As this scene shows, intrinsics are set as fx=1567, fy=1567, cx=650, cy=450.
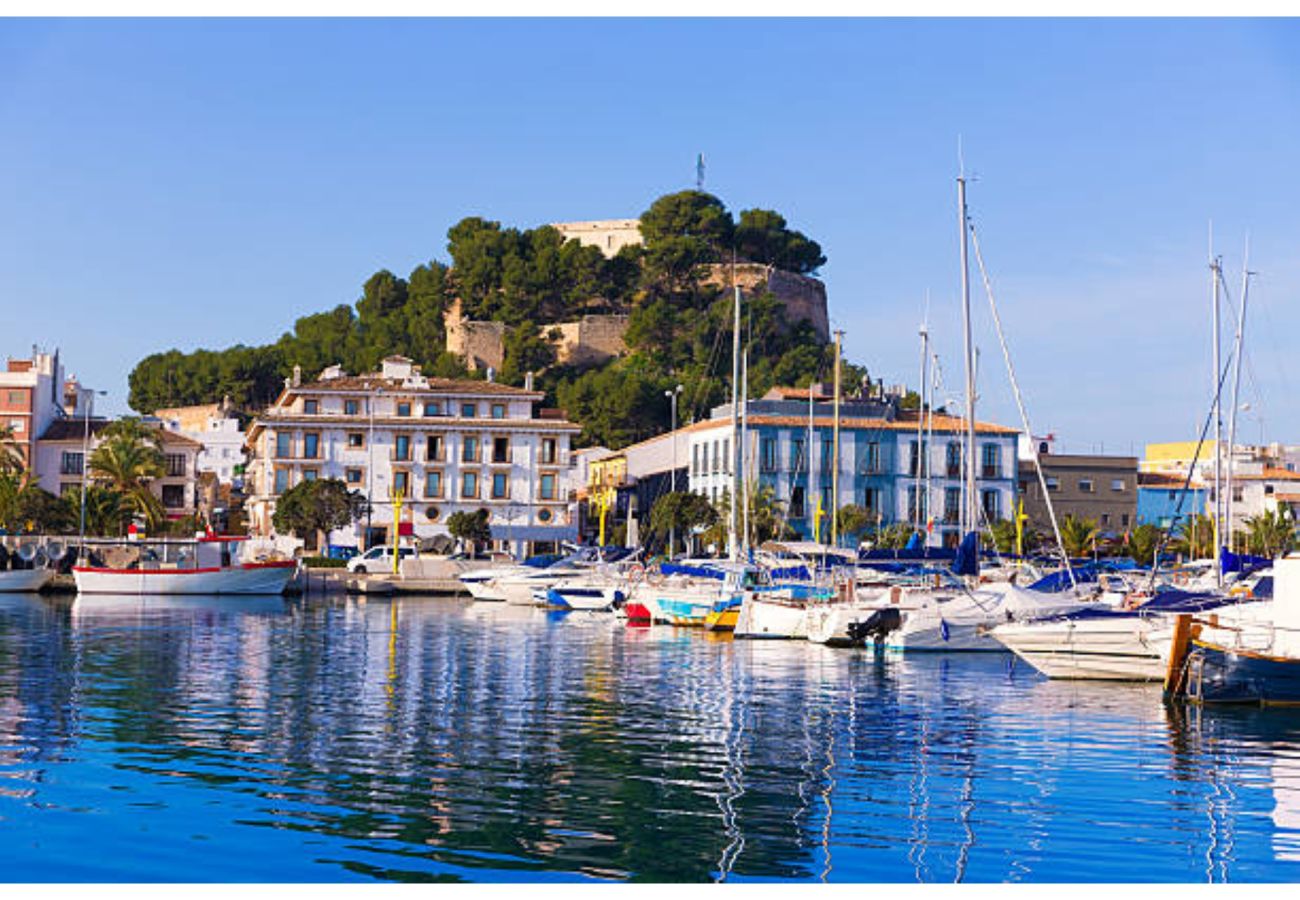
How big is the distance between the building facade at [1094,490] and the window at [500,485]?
2794 cm

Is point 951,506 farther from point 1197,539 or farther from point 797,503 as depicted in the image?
point 1197,539

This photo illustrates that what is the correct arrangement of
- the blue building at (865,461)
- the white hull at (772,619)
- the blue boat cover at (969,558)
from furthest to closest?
the blue building at (865,461) → the white hull at (772,619) → the blue boat cover at (969,558)

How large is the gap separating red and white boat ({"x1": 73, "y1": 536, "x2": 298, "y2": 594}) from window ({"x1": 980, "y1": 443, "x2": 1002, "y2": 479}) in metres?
34.9

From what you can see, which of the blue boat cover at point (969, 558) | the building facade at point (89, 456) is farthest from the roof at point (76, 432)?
the blue boat cover at point (969, 558)

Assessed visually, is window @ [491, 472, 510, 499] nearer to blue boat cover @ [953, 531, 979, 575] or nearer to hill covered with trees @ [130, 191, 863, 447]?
hill covered with trees @ [130, 191, 863, 447]

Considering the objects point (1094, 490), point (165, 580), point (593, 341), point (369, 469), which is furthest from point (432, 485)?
point (593, 341)

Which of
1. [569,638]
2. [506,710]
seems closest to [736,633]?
[569,638]

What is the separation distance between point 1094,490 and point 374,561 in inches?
1571

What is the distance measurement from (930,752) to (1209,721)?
5872 mm

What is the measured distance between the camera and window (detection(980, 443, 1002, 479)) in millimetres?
77000

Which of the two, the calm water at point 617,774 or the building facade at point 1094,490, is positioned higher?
the building facade at point 1094,490

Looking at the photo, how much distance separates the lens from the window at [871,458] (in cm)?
7600

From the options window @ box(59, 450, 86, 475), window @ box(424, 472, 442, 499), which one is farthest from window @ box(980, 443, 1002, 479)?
window @ box(59, 450, 86, 475)

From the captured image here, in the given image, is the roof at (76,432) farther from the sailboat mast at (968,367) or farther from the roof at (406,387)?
the sailboat mast at (968,367)
